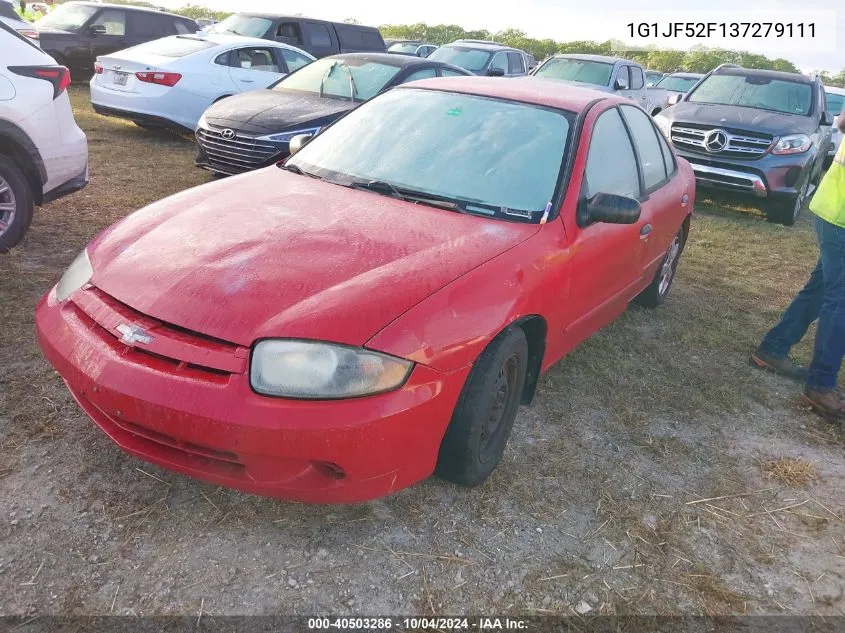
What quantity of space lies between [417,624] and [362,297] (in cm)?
106

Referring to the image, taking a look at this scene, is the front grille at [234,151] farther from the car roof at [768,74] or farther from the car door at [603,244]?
the car roof at [768,74]

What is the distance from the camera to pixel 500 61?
44.6ft

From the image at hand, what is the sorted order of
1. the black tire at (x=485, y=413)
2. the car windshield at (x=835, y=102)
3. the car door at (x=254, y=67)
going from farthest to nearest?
the car windshield at (x=835, y=102) < the car door at (x=254, y=67) < the black tire at (x=485, y=413)

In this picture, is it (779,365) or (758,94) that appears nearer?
(779,365)

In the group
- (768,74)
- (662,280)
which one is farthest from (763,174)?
(662,280)

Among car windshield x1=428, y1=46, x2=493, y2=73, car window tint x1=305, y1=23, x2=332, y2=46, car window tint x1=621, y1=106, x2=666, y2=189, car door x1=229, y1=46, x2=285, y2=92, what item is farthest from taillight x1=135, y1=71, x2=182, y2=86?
car window tint x1=621, y1=106, x2=666, y2=189

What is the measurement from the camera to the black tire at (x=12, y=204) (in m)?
4.26

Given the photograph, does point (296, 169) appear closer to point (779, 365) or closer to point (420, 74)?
point (779, 365)

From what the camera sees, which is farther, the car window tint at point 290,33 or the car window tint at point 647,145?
the car window tint at point 290,33

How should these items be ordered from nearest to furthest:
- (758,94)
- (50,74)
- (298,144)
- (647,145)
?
(298,144) → (647,145) → (50,74) → (758,94)

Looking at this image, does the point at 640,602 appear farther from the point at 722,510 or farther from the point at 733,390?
the point at 733,390

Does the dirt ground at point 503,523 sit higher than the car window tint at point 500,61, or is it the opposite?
the car window tint at point 500,61

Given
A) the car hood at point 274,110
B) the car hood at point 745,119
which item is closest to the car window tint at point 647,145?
the car hood at point 274,110

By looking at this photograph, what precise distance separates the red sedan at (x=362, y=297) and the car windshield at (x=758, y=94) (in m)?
6.48
